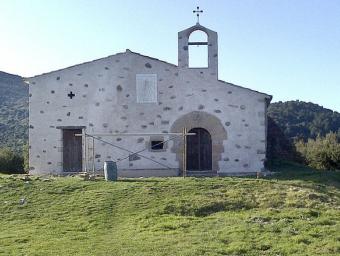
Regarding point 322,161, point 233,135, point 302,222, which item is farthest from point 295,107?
point 302,222

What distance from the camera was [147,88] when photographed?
2308cm

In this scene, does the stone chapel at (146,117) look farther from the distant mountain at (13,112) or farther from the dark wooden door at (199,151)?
the distant mountain at (13,112)

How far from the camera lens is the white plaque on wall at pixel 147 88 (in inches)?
907

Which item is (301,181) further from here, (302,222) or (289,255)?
(289,255)

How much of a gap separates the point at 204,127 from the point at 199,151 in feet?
3.76

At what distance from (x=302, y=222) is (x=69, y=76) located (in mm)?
13712

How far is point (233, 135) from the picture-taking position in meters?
22.7

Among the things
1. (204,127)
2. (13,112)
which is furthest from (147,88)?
(13,112)

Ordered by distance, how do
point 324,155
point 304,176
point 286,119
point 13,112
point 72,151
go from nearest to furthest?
1. point 304,176
2. point 72,151
3. point 324,155
4. point 286,119
5. point 13,112

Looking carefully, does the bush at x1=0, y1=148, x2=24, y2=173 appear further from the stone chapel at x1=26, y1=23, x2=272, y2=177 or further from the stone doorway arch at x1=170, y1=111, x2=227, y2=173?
the stone doorway arch at x1=170, y1=111, x2=227, y2=173

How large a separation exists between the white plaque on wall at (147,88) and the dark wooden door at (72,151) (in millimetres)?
3108

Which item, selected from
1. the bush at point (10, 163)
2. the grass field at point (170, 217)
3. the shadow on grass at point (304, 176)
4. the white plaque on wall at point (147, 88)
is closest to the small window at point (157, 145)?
the white plaque on wall at point (147, 88)

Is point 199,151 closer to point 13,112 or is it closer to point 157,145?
point 157,145

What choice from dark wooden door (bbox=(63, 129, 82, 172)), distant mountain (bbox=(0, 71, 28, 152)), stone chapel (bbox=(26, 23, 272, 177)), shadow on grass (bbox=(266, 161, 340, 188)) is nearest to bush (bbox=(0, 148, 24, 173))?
stone chapel (bbox=(26, 23, 272, 177))
